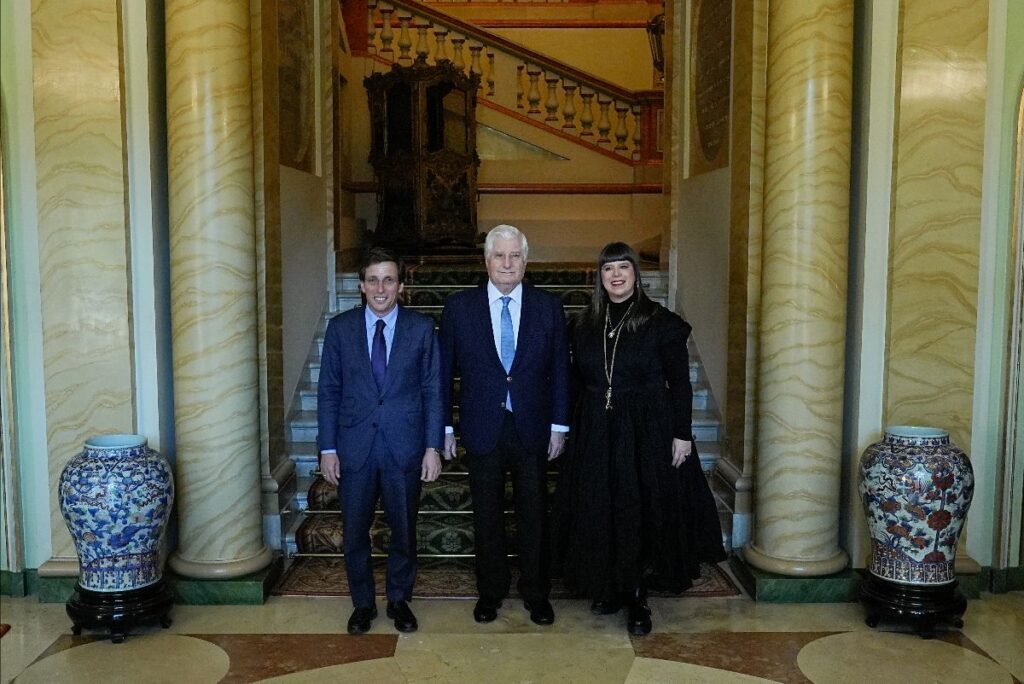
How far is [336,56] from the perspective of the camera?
23.3ft

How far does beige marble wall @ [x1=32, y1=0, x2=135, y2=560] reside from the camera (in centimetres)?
457

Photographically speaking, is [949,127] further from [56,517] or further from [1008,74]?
[56,517]

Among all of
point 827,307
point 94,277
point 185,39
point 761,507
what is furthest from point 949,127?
point 94,277

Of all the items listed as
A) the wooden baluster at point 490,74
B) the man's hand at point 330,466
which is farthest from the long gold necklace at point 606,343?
the wooden baluster at point 490,74

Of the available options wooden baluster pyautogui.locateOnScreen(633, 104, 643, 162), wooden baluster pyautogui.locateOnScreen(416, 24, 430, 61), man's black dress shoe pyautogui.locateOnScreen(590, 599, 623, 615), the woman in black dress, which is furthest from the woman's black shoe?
wooden baluster pyautogui.locateOnScreen(416, 24, 430, 61)

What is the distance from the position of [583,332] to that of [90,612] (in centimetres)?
241

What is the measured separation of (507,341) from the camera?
418 centimetres

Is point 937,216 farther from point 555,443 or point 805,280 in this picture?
point 555,443

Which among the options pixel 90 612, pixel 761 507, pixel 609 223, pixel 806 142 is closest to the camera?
pixel 90 612

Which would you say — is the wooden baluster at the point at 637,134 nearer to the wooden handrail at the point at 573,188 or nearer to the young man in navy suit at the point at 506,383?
the wooden handrail at the point at 573,188

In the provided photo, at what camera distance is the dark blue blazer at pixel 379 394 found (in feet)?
13.6

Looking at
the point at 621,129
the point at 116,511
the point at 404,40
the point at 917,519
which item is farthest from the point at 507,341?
the point at 404,40

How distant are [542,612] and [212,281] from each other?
212 centimetres

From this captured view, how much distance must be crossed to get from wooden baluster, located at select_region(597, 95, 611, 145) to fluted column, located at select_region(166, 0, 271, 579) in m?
6.15
